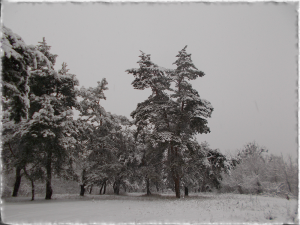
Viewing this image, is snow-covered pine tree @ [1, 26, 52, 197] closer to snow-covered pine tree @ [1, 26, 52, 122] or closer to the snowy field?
snow-covered pine tree @ [1, 26, 52, 122]

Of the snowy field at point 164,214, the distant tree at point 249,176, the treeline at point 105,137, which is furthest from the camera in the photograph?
the distant tree at point 249,176

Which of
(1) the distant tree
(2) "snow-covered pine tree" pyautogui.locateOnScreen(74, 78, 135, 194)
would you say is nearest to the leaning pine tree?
(2) "snow-covered pine tree" pyautogui.locateOnScreen(74, 78, 135, 194)

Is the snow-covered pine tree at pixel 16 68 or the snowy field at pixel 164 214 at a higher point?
the snow-covered pine tree at pixel 16 68

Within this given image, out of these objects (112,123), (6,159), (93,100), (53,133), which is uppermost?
(93,100)

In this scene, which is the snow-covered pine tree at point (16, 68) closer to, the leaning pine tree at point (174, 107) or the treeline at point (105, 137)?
the treeline at point (105, 137)

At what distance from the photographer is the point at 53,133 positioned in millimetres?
12930

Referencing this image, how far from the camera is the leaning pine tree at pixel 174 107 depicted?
15234mm

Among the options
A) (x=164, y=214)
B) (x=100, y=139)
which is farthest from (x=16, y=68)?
(x=100, y=139)

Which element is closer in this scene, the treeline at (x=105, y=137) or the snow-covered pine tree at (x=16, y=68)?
the snow-covered pine tree at (x=16, y=68)

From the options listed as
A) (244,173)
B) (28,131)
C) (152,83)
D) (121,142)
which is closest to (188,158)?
(152,83)

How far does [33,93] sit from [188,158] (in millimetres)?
14778

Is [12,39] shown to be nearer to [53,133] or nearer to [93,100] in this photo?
[53,133]

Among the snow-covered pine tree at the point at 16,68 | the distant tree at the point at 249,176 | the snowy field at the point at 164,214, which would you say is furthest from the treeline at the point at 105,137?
the distant tree at the point at 249,176

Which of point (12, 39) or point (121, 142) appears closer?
point (12, 39)
